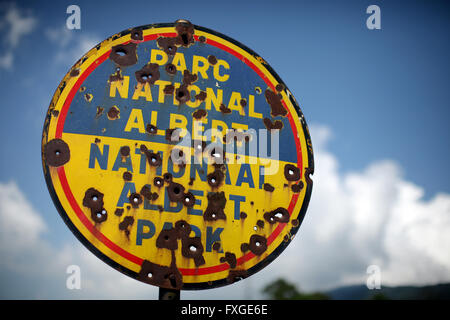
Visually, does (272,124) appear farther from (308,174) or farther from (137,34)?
(137,34)

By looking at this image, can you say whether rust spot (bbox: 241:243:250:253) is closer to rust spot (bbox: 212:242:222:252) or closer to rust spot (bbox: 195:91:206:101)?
rust spot (bbox: 212:242:222:252)

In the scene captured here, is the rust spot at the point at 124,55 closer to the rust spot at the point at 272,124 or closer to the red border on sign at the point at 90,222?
the red border on sign at the point at 90,222

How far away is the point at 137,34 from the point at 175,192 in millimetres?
859

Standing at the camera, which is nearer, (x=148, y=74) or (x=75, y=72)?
(x=75, y=72)

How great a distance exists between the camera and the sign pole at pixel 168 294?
6.40ft

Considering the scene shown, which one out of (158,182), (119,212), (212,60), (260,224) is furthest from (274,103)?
(119,212)

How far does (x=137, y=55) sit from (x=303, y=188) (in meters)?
1.11

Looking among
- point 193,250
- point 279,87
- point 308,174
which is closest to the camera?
point 193,250

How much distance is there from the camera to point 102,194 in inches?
78.0

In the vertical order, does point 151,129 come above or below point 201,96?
below

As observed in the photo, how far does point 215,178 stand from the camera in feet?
7.22

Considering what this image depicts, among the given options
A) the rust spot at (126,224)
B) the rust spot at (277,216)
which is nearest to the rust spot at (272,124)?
the rust spot at (277,216)

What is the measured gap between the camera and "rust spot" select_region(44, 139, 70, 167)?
6.42ft

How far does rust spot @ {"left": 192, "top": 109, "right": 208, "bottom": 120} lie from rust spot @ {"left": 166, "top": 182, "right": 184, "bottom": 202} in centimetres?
38
